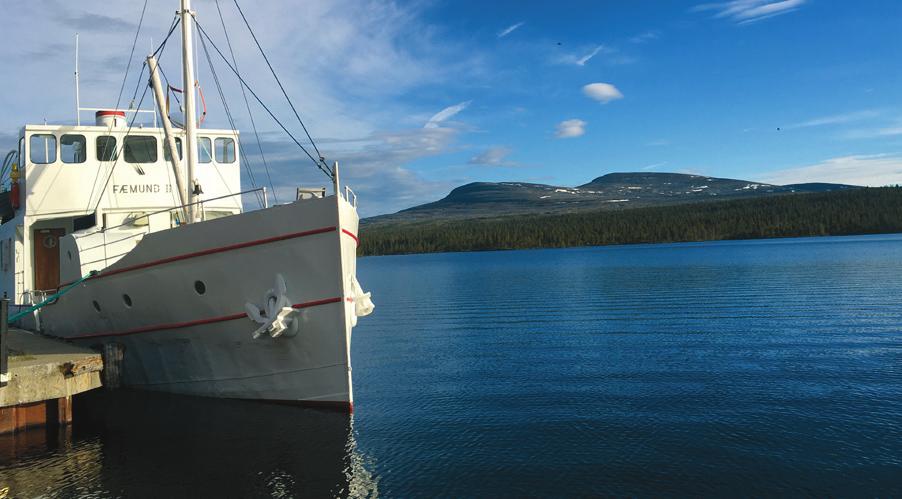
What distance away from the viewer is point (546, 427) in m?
11.2

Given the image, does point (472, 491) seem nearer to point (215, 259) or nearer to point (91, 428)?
point (215, 259)

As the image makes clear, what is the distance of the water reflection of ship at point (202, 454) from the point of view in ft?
29.8

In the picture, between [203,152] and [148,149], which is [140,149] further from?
[203,152]

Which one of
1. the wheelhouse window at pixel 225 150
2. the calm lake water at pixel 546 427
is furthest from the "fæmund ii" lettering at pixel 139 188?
the calm lake water at pixel 546 427

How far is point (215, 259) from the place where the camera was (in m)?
11.3

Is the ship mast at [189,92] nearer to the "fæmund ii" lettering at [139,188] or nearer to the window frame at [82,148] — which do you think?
the "fæmund ii" lettering at [139,188]

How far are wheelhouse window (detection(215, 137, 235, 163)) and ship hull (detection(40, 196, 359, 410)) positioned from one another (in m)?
4.93

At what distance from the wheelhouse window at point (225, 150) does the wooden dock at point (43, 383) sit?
5.91 meters

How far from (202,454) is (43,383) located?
10.4ft

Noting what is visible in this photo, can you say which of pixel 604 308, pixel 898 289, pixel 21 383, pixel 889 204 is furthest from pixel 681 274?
pixel 889 204

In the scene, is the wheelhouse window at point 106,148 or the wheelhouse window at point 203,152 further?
the wheelhouse window at point 203,152

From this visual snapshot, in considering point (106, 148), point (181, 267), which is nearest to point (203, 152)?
point (106, 148)

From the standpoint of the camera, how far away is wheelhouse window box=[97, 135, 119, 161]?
15.4 m

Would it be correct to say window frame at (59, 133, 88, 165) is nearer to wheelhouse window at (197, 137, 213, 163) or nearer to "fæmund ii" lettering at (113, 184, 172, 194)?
"fæmund ii" lettering at (113, 184, 172, 194)
